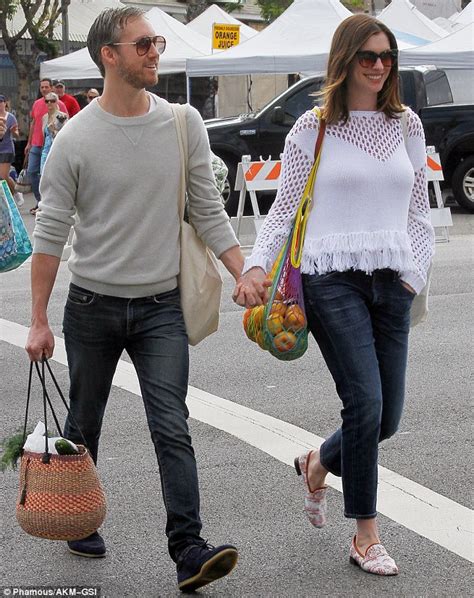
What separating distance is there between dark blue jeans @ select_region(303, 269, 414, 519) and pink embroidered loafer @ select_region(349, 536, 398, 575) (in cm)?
13

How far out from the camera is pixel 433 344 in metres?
8.94

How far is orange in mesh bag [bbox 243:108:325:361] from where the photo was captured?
173 inches

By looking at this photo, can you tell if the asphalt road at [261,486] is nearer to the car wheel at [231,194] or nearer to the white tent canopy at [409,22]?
the car wheel at [231,194]

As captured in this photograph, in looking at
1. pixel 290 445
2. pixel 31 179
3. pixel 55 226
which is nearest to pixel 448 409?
pixel 290 445

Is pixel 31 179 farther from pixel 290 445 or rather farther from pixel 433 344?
pixel 290 445

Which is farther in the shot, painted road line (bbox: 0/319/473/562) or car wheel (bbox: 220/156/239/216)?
car wheel (bbox: 220/156/239/216)

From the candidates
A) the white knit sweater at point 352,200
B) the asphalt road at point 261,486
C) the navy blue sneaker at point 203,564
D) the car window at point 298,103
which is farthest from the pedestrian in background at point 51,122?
the navy blue sneaker at point 203,564

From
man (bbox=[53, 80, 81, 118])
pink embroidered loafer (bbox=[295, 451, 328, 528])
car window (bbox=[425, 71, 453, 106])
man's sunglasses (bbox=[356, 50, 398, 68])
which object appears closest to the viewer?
man's sunglasses (bbox=[356, 50, 398, 68])

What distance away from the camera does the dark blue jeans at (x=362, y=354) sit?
4.30m

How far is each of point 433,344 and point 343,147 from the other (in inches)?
187

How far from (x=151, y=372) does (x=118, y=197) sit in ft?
2.01

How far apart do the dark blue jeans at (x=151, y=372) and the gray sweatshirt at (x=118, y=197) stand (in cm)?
7

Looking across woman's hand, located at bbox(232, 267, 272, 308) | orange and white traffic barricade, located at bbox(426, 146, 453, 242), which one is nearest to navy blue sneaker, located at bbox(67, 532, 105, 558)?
woman's hand, located at bbox(232, 267, 272, 308)

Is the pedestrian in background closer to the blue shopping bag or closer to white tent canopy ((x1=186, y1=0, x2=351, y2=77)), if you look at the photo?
white tent canopy ((x1=186, y1=0, x2=351, y2=77))
